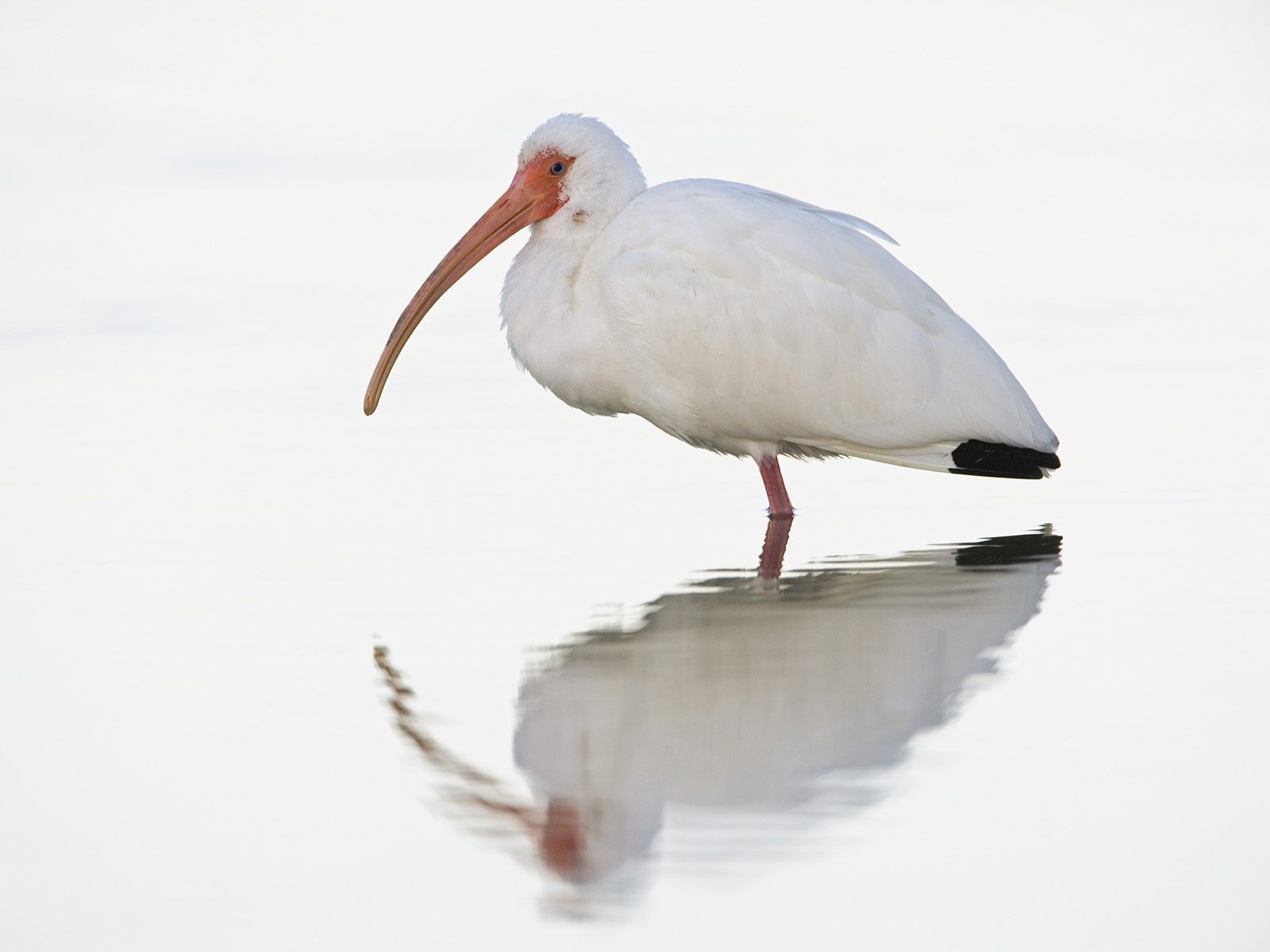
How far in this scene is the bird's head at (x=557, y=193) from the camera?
1001cm

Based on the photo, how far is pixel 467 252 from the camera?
1058 cm

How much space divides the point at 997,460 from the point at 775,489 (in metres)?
1.22

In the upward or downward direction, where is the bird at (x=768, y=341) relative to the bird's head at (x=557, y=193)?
downward

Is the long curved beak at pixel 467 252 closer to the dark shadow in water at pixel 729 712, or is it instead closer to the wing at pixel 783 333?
the wing at pixel 783 333

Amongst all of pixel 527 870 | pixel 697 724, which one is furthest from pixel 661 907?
pixel 697 724

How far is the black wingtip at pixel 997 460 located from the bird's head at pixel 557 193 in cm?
236

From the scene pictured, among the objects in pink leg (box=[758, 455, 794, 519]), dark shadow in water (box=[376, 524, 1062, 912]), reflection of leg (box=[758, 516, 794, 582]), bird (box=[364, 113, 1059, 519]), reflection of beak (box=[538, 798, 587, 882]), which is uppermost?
bird (box=[364, 113, 1059, 519])

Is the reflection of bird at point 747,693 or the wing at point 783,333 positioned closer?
the reflection of bird at point 747,693

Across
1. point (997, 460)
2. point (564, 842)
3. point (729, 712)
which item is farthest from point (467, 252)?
point (564, 842)

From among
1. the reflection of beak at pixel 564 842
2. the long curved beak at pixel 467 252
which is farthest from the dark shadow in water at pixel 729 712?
the long curved beak at pixel 467 252

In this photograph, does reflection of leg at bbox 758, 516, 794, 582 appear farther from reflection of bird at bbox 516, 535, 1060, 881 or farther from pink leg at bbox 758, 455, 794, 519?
reflection of bird at bbox 516, 535, 1060, 881

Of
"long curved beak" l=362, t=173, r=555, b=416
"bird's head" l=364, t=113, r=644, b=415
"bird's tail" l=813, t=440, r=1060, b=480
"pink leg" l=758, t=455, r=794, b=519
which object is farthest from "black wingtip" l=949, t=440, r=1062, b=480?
"long curved beak" l=362, t=173, r=555, b=416

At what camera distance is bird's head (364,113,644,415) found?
1001cm

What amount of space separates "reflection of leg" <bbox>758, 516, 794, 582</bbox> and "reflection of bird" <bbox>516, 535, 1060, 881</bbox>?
232 millimetres
